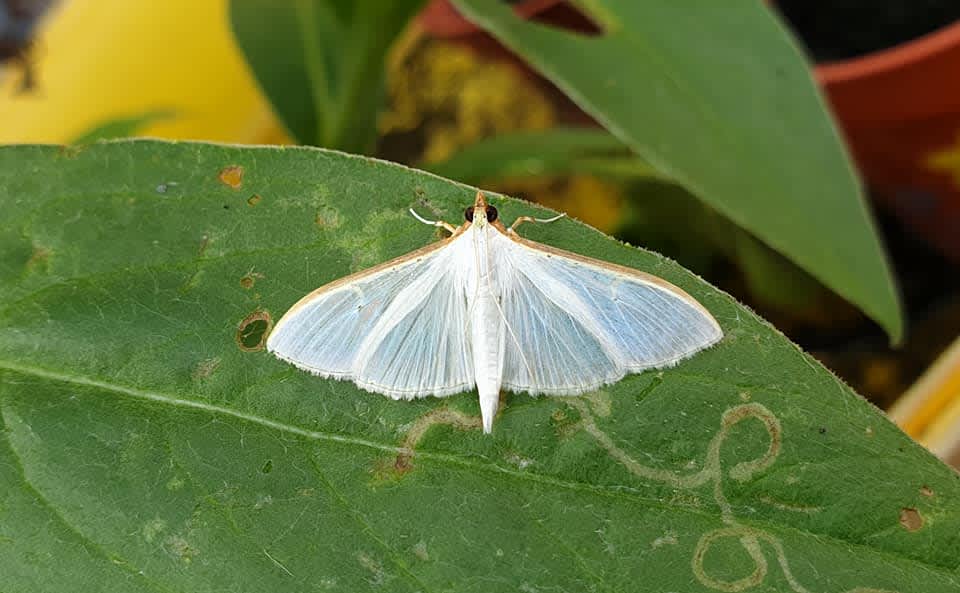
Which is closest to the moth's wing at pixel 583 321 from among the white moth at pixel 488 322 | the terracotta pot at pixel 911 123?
the white moth at pixel 488 322

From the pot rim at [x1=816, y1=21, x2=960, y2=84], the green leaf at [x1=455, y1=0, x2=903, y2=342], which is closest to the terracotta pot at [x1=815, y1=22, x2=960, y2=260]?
the pot rim at [x1=816, y1=21, x2=960, y2=84]

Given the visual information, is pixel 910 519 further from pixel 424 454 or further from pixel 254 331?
pixel 254 331

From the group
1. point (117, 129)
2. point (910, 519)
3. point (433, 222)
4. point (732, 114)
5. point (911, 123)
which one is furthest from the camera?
point (911, 123)

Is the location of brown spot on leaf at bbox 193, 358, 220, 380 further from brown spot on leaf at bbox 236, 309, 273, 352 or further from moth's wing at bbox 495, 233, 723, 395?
moth's wing at bbox 495, 233, 723, 395

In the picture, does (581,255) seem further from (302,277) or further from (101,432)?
(101,432)

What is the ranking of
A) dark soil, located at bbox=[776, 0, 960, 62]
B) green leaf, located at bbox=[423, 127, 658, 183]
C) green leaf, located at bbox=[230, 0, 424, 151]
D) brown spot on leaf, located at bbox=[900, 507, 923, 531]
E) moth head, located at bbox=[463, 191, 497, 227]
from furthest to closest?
dark soil, located at bbox=[776, 0, 960, 62] → green leaf, located at bbox=[423, 127, 658, 183] → green leaf, located at bbox=[230, 0, 424, 151] → moth head, located at bbox=[463, 191, 497, 227] → brown spot on leaf, located at bbox=[900, 507, 923, 531]

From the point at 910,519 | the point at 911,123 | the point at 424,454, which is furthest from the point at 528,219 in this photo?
the point at 911,123

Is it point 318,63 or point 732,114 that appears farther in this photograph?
point 318,63
